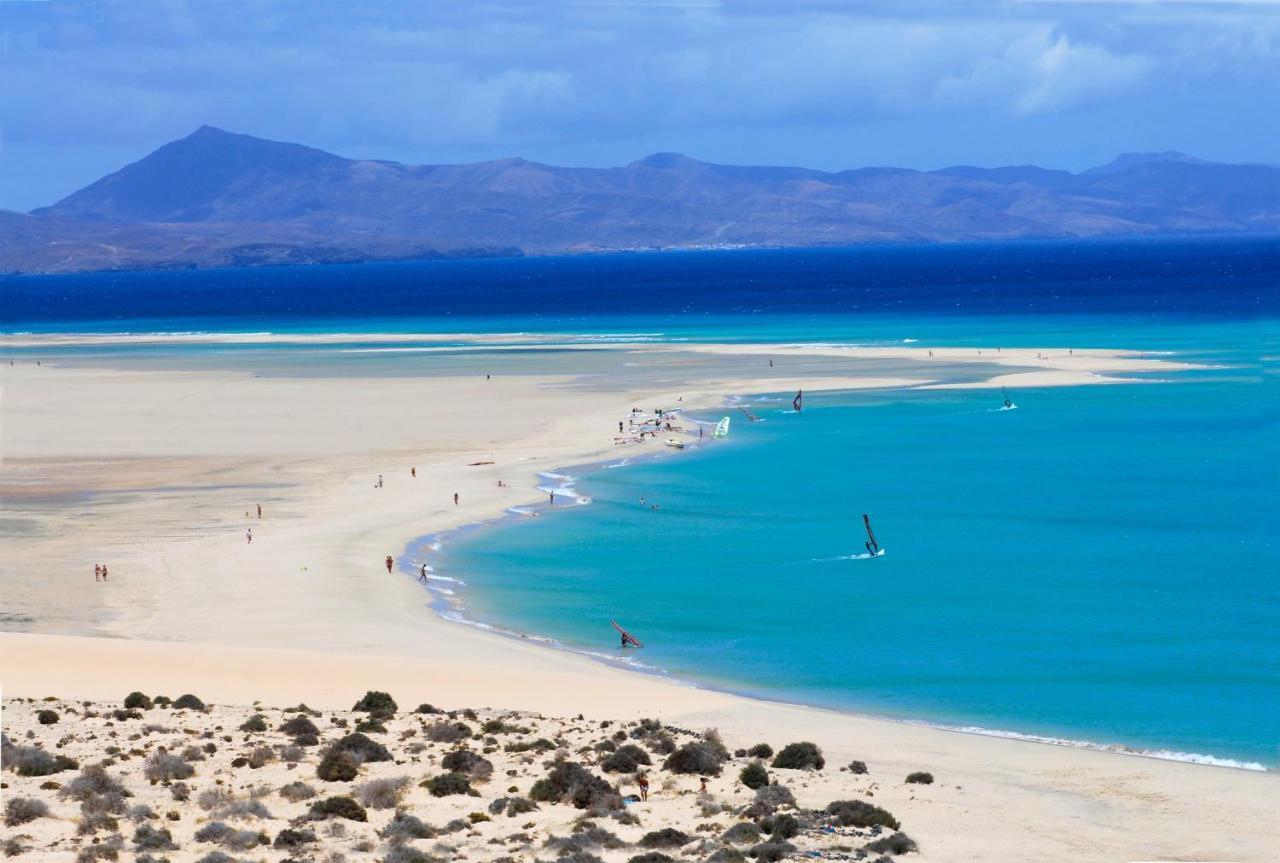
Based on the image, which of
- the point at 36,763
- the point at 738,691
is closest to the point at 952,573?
the point at 738,691

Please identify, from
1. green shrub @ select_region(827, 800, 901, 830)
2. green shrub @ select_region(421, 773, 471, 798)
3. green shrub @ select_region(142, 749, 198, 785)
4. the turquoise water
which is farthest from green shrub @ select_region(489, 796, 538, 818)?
the turquoise water

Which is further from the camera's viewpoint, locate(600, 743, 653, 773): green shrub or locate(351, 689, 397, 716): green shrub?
locate(351, 689, 397, 716): green shrub

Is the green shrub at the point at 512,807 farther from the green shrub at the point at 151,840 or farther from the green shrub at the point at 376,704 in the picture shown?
the green shrub at the point at 376,704

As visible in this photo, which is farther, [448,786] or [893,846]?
[448,786]

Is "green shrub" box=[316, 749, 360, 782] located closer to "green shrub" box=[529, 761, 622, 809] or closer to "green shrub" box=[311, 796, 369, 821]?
"green shrub" box=[311, 796, 369, 821]

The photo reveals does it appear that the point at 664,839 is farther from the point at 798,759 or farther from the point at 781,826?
the point at 798,759

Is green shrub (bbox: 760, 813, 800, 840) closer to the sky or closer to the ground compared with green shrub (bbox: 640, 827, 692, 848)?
closer to the sky

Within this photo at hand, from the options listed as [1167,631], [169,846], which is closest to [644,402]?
[1167,631]
